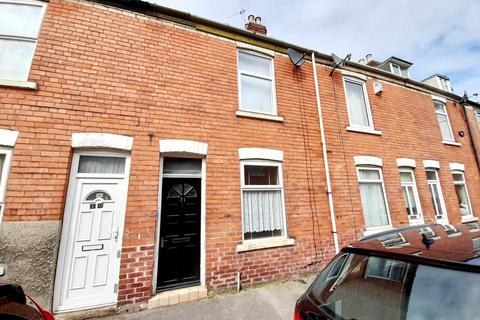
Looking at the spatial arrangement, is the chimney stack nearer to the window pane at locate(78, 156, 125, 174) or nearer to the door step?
the window pane at locate(78, 156, 125, 174)

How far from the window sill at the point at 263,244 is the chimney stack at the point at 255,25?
638cm

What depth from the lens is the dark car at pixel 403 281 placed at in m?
1.39

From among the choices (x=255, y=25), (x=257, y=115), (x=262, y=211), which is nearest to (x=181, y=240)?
(x=262, y=211)

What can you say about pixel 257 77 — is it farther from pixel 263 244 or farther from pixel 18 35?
pixel 18 35

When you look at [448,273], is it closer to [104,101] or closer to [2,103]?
[104,101]

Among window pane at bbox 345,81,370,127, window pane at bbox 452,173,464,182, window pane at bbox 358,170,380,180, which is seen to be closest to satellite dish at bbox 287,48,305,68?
window pane at bbox 345,81,370,127

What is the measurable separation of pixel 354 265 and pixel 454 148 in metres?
10.9

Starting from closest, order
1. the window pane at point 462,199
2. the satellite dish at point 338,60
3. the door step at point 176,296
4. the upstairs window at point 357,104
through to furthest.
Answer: the door step at point 176,296 < the satellite dish at point 338,60 < the upstairs window at point 357,104 < the window pane at point 462,199

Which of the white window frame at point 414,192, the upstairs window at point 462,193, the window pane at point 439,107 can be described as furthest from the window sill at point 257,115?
the window pane at point 439,107

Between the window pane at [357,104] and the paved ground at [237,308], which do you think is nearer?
the paved ground at [237,308]

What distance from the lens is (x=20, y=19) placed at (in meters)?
4.32

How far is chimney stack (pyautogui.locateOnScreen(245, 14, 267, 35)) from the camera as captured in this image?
7.02 metres

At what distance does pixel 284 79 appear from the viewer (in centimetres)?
630

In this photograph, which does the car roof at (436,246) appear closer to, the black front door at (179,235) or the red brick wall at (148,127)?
the red brick wall at (148,127)
